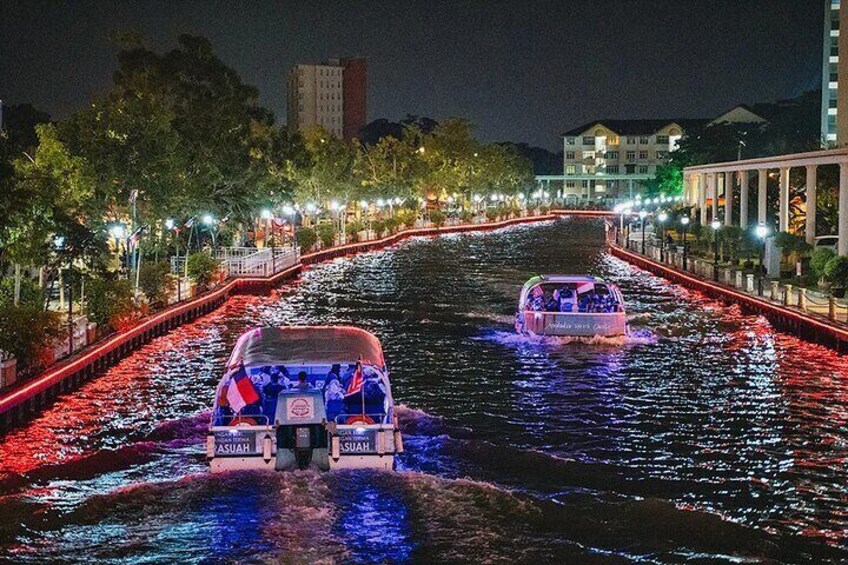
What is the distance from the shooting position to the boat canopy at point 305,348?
21703mm

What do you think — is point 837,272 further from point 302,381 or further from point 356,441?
point 356,441

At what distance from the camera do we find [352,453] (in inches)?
772

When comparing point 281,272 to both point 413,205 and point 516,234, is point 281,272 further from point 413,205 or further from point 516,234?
point 413,205

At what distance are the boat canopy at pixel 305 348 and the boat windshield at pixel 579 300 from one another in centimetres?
1583

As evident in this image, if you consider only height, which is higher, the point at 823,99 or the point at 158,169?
the point at 823,99

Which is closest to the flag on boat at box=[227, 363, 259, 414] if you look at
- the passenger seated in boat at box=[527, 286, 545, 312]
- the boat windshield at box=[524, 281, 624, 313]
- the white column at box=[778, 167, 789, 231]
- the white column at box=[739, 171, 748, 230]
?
the boat windshield at box=[524, 281, 624, 313]

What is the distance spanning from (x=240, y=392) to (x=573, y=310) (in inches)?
800

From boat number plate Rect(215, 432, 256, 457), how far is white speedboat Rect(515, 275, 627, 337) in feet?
63.2

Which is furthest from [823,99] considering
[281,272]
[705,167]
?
[281,272]

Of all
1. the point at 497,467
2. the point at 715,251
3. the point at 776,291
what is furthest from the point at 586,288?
the point at 715,251

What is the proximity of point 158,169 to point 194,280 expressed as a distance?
7.31 meters

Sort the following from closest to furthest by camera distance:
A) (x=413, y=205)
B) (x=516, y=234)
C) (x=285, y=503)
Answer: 1. (x=285, y=503)
2. (x=516, y=234)
3. (x=413, y=205)

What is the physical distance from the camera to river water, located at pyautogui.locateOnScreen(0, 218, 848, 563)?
18.0m

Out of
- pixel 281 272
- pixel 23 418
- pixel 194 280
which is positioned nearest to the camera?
pixel 23 418
